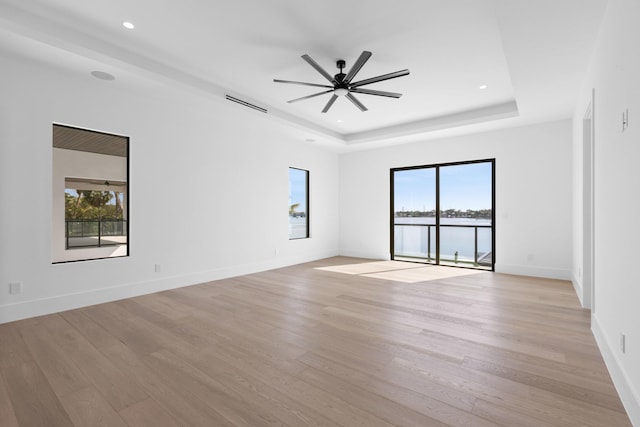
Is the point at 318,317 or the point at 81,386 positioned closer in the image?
the point at 81,386

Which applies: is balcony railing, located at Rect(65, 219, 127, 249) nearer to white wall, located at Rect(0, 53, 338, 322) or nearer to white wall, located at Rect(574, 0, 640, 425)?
white wall, located at Rect(0, 53, 338, 322)

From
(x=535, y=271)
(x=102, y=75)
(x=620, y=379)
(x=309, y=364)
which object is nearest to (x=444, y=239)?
(x=535, y=271)

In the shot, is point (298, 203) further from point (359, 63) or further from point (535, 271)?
point (535, 271)

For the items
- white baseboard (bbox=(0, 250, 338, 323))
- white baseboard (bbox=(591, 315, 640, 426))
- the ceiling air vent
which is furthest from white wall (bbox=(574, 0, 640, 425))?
white baseboard (bbox=(0, 250, 338, 323))

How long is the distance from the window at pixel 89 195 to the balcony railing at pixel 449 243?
559 cm

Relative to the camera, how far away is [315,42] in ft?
10.9

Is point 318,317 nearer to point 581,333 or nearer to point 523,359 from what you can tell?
point 523,359

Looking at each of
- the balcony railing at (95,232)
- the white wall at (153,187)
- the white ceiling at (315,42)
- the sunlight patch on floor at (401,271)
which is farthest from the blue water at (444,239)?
the balcony railing at (95,232)

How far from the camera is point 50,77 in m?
3.53

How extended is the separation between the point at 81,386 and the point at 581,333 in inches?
161

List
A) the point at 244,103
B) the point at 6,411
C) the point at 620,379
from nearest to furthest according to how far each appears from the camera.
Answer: the point at 6,411, the point at 620,379, the point at 244,103

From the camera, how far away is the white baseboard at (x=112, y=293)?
3315 millimetres

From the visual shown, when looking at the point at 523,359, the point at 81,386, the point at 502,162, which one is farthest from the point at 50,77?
the point at 502,162

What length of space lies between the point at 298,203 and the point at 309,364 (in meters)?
5.05
